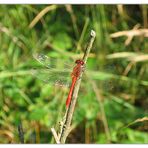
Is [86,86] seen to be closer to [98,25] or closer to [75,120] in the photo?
[75,120]

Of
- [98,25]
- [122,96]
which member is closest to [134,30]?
[98,25]

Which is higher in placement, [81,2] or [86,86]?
[81,2]

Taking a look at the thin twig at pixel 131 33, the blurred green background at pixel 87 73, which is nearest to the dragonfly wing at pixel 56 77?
the blurred green background at pixel 87 73

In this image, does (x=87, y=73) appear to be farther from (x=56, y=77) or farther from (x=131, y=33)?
(x=56, y=77)

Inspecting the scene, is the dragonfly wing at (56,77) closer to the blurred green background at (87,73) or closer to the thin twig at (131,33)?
the blurred green background at (87,73)

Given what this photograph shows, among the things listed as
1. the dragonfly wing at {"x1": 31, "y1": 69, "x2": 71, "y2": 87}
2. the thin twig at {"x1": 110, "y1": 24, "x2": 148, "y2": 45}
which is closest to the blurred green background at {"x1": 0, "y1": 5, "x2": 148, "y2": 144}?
the thin twig at {"x1": 110, "y1": 24, "x2": 148, "y2": 45}

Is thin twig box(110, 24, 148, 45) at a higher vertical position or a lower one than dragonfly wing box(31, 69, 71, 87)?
higher

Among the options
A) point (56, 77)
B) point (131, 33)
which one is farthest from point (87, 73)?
point (56, 77)

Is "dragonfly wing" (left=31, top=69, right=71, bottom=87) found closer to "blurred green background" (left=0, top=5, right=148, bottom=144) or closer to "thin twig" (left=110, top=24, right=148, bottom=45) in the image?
"blurred green background" (left=0, top=5, right=148, bottom=144)
